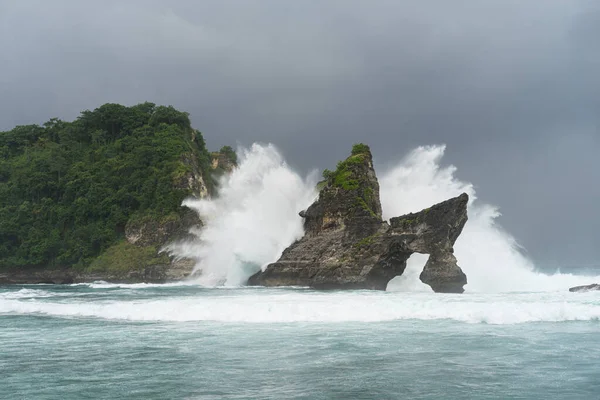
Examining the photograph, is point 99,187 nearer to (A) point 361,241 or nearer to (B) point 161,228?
(B) point 161,228

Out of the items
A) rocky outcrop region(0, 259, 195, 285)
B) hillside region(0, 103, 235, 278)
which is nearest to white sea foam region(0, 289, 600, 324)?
rocky outcrop region(0, 259, 195, 285)

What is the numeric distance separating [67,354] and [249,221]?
31.4m

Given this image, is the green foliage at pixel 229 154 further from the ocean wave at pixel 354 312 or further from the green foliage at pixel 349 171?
the ocean wave at pixel 354 312

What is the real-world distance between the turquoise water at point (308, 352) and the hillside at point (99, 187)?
109ft

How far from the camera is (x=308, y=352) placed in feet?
40.8

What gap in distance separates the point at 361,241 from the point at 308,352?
2187 cm

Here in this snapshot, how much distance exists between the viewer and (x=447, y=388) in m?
9.02

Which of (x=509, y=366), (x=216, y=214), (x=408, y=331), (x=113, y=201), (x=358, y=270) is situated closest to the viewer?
(x=509, y=366)

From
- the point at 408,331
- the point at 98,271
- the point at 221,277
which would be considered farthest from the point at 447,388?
the point at 98,271

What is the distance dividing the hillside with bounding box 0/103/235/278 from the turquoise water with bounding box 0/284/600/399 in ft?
109

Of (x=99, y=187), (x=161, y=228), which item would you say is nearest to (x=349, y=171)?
(x=161, y=228)

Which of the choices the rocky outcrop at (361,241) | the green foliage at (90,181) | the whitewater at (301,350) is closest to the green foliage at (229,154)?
the green foliage at (90,181)

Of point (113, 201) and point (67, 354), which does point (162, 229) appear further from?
point (67, 354)

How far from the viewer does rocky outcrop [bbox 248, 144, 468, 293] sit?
3148cm
